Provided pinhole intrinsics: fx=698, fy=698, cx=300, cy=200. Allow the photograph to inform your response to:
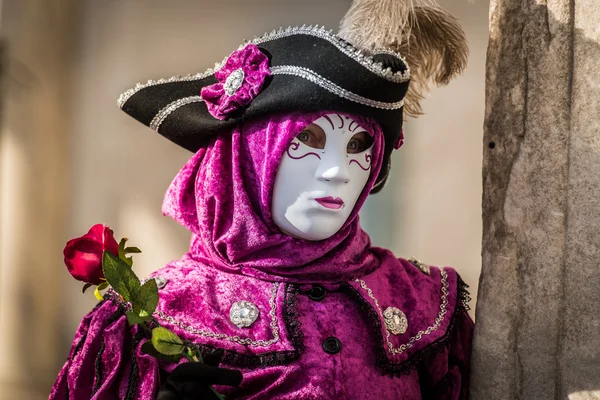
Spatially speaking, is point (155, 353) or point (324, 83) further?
point (324, 83)

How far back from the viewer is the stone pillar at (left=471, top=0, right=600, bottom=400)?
1.41 metres

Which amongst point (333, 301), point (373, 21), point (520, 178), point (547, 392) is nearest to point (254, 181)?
point (333, 301)

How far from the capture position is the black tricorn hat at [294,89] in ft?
4.94

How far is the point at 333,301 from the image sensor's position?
158 cm

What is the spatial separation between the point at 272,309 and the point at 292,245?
0.15 meters

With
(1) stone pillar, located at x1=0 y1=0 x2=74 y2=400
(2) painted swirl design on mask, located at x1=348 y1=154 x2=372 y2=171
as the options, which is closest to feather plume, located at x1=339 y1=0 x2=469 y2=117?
(2) painted swirl design on mask, located at x1=348 y1=154 x2=372 y2=171

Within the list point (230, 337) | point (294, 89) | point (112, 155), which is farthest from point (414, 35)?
point (112, 155)

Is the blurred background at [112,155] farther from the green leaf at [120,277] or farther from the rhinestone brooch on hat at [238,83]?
the green leaf at [120,277]

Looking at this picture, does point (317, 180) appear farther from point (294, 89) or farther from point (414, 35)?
point (414, 35)

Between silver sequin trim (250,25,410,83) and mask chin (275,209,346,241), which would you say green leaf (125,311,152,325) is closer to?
mask chin (275,209,346,241)

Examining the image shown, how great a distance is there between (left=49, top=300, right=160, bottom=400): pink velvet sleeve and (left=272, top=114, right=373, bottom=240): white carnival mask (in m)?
0.41

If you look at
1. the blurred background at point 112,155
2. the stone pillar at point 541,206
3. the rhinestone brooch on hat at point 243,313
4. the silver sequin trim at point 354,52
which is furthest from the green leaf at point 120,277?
the blurred background at point 112,155

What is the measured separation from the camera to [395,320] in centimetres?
159

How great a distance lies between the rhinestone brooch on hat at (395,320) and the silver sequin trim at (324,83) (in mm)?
464
